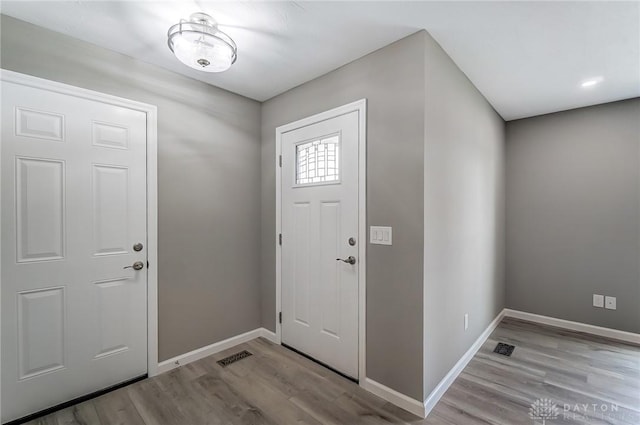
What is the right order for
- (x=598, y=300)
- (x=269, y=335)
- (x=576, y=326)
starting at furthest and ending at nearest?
(x=576, y=326) → (x=598, y=300) → (x=269, y=335)

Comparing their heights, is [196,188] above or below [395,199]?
above

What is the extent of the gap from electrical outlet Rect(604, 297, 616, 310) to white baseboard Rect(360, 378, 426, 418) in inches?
107

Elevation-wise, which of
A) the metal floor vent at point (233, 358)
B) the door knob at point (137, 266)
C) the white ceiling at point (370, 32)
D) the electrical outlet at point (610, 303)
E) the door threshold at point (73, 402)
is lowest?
the metal floor vent at point (233, 358)

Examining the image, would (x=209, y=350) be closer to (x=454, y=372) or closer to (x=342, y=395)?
(x=342, y=395)

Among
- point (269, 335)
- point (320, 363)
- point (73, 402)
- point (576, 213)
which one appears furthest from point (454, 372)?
point (73, 402)

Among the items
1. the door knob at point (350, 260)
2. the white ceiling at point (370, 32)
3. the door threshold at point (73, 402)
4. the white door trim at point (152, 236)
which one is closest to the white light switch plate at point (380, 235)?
→ the door knob at point (350, 260)

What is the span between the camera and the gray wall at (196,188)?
207 cm

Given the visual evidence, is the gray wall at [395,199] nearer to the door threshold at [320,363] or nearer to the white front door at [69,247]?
the door threshold at [320,363]

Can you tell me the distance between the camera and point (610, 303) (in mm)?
3031

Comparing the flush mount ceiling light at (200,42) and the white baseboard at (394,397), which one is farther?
the white baseboard at (394,397)

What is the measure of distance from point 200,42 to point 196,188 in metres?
1.23

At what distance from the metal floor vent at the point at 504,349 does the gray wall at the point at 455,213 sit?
0.21 metres

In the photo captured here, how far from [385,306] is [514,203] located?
2.68m

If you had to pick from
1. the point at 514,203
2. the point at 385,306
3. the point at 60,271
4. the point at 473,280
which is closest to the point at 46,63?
the point at 60,271
